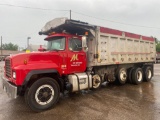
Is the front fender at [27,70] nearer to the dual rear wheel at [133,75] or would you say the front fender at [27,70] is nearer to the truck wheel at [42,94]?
the truck wheel at [42,94]

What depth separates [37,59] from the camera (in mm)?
4730

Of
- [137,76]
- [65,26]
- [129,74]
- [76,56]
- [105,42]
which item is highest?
[65,26]

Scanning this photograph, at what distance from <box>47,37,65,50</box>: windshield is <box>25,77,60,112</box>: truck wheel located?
1.38 meters

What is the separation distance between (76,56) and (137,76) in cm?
467

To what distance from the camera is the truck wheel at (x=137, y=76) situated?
8.36 metres

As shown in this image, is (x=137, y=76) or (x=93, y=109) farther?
(x=137, y=76)

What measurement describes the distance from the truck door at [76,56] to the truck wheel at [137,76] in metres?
3.75

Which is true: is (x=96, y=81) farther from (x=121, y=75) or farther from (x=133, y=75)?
(x=133, y=75)

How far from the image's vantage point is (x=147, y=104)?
5066mm

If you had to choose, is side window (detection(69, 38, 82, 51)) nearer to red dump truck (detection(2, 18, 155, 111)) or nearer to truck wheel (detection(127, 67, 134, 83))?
red dump truck (detection(2, 18, 155, 111))

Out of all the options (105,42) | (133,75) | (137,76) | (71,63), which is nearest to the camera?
(71,63)

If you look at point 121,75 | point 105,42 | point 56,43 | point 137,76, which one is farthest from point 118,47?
point 56,43

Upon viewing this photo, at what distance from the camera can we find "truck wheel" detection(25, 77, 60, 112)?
14.4 ft

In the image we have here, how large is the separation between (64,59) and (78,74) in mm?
921
